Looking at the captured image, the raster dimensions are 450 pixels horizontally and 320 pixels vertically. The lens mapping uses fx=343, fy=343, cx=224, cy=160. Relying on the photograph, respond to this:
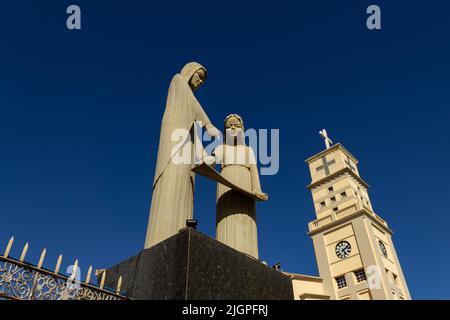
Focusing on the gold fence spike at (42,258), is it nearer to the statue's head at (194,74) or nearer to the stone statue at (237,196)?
the stone statue at (237,196)

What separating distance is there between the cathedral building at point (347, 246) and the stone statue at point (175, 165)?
25626mm

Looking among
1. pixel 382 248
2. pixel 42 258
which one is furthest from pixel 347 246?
pixel 42 258

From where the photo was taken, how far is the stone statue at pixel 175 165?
4.68 meters

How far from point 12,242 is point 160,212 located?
1.98 meters

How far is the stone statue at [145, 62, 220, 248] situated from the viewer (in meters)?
4.68

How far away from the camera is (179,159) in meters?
5.24

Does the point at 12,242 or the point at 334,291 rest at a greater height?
the point at 334,291

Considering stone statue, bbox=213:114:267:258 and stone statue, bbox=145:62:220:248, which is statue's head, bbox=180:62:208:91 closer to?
stone statue, bbox=145:62:220:248

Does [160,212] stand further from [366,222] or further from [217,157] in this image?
[366,222]

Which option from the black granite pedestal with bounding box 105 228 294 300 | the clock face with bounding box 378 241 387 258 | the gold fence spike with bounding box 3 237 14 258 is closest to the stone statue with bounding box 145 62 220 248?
the black granite pedestal with bounding box 105 228 294 300

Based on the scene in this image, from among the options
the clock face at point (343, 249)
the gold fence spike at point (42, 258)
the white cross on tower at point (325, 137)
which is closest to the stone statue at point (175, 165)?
the gold fence spike at point (42, 258)

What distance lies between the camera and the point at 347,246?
32906 mm
